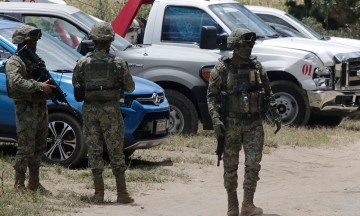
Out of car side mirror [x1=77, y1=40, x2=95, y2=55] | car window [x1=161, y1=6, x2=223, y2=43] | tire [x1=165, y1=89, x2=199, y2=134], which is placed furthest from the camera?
car window [x1=161, y1=6, x2=223, y2=43]

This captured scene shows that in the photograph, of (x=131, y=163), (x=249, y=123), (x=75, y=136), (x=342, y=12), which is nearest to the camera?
(x=249, y=123)

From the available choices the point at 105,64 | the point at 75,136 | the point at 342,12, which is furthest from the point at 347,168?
the point at 342,12

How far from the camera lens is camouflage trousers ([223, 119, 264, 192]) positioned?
29.1ft

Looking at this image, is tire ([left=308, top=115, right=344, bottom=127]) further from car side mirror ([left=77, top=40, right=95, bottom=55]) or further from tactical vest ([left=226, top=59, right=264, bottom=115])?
tactical vest ([left=226, top=59, right=264, bottom=115])

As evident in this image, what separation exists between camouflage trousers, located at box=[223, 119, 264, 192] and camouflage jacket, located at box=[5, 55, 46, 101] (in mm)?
1844

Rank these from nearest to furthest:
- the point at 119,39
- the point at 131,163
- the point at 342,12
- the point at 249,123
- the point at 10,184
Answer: the point at 249,123 < the point at 10,184 < the point at 131,163 < the point at 119,39 < the point at 342,12

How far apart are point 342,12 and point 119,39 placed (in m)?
12.4

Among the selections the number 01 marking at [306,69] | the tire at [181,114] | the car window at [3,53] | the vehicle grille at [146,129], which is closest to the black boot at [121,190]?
the vehicle grille at [146,129]

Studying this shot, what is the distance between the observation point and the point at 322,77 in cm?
1524

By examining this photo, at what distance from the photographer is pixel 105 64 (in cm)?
932

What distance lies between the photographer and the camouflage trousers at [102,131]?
936 centimetres

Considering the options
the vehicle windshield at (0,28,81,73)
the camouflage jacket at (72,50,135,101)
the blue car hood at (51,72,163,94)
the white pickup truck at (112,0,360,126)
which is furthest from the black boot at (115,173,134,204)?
the white pickup truck at (112,0,360,126)

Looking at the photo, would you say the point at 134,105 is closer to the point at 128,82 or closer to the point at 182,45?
the point at 128,82

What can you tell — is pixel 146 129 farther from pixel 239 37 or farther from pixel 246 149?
pixel 239 37
